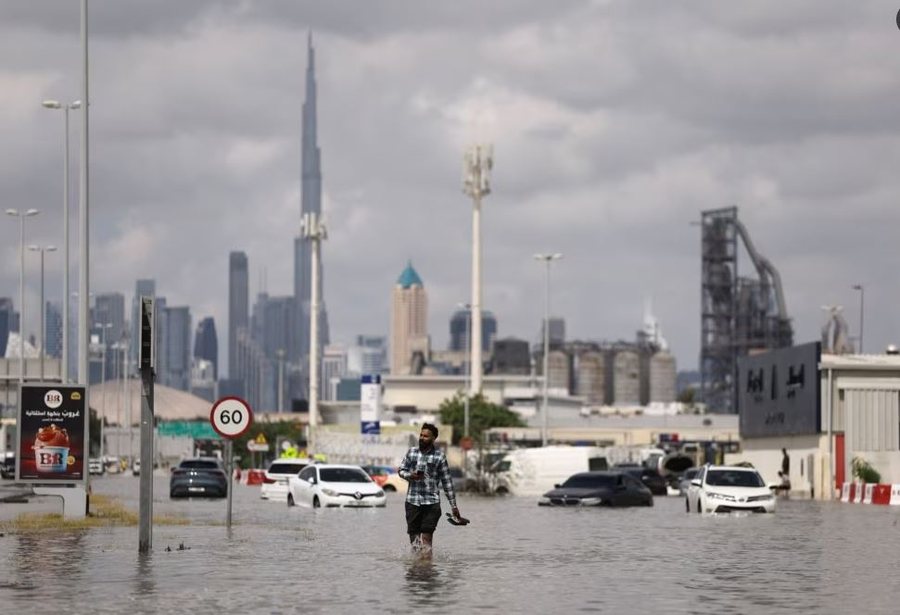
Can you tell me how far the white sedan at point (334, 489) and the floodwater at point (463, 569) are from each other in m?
10.3

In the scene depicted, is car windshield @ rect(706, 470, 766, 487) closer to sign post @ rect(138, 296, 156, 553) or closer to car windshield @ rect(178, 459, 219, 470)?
car windshield @ rect(178, 459, 219, 470)

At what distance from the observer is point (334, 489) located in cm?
5097

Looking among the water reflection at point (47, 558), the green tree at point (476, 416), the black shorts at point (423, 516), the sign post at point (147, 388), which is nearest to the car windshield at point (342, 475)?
the water reflection at point (47, 558)

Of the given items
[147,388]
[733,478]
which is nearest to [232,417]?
[147,388]

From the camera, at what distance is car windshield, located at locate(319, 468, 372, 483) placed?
52062mm

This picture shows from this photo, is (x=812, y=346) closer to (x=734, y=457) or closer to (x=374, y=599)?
(x=734, y=457)

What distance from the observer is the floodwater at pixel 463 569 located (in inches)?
739

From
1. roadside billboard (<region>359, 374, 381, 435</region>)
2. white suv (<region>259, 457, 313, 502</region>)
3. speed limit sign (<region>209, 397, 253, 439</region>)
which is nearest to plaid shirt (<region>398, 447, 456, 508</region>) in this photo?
speed limit sign (<region>209, 397, 253, 439</region>)

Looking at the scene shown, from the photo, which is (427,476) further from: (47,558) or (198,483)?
(198,483)

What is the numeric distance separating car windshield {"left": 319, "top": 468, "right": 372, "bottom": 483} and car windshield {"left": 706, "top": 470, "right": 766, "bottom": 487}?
911cm

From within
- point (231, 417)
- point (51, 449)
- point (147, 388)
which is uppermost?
point (147, 388)

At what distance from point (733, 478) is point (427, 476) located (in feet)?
84.7

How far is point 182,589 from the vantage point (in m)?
20.1

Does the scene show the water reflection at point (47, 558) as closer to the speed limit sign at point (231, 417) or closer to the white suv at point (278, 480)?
the speed limit sign at point (231, 417)
